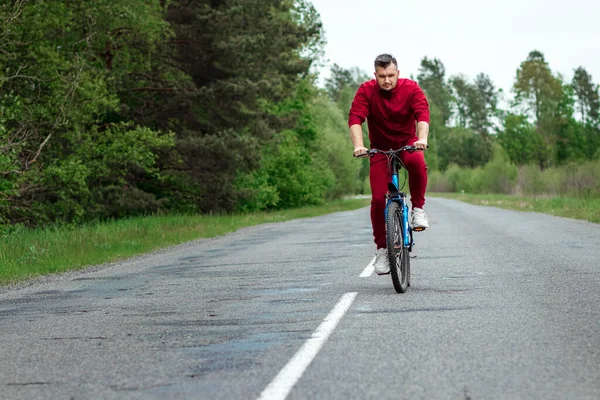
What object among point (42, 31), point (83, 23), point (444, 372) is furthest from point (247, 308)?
point (83, 23)

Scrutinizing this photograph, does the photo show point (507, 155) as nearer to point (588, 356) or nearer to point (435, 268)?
point (435, 268)

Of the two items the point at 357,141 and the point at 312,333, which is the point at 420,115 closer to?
the point at 357,141

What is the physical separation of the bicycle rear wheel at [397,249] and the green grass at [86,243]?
6.15m

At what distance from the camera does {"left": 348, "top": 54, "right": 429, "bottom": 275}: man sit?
843cm

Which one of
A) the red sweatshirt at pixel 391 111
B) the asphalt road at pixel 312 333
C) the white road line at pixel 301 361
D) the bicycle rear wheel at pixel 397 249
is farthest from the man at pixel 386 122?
the white road line at pixel 301 361

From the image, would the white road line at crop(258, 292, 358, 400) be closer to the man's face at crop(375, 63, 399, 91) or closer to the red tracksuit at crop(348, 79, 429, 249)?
the red tracksuit at crop(348, 79, 429, 249)

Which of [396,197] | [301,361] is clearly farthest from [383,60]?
[301,361]

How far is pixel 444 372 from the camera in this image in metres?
4.86

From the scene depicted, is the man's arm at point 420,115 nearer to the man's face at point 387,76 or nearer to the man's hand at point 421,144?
the man's hand at point 421,144

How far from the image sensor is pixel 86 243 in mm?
17672

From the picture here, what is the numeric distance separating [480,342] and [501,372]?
901 mm

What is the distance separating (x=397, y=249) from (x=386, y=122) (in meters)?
1.31

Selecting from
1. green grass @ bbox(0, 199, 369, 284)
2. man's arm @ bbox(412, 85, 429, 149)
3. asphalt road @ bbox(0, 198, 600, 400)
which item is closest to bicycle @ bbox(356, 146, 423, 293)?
man's arm @ bbox(412, 85, 429, 149)

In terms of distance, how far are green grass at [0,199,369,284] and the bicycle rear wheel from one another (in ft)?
20.2
